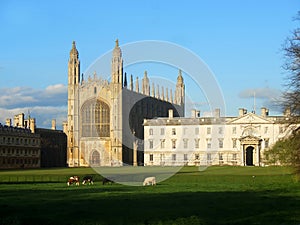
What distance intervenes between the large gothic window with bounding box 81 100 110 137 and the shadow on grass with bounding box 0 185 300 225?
69040 millimetres

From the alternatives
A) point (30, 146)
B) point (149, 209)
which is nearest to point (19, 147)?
point (30, 146)

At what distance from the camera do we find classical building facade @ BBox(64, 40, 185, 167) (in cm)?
9525

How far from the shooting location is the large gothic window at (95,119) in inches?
3834

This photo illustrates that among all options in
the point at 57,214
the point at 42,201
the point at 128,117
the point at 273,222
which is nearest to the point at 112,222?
the point at 57,214

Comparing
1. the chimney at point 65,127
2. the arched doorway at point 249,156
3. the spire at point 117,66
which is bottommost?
the arched doorway at point 249,156

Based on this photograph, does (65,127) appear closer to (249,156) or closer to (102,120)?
(102,120)

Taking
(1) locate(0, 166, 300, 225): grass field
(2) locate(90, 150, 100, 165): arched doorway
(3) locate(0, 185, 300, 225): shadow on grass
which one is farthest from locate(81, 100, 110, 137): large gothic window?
(3) locate(0, 185, 300, 225): shadow on grass

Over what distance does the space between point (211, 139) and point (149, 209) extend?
72.2 m

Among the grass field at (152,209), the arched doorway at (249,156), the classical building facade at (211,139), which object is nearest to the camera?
the grass field at (152,209)

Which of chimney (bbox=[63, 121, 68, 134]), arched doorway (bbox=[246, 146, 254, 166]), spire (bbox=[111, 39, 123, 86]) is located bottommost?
arched doorway (bbox=[246, 146, 254, 166])

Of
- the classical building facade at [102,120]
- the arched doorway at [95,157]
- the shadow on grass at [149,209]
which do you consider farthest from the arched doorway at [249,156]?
the shadow on grass at [149,209]

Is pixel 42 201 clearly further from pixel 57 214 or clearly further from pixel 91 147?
pixel 91 147

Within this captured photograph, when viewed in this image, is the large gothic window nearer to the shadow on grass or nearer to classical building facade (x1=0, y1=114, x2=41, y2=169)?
classical building facade (x1=0, y1=114, x2=41, y2=169)

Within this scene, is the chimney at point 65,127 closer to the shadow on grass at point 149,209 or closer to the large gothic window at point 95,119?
the large gothic window at point 95,119
